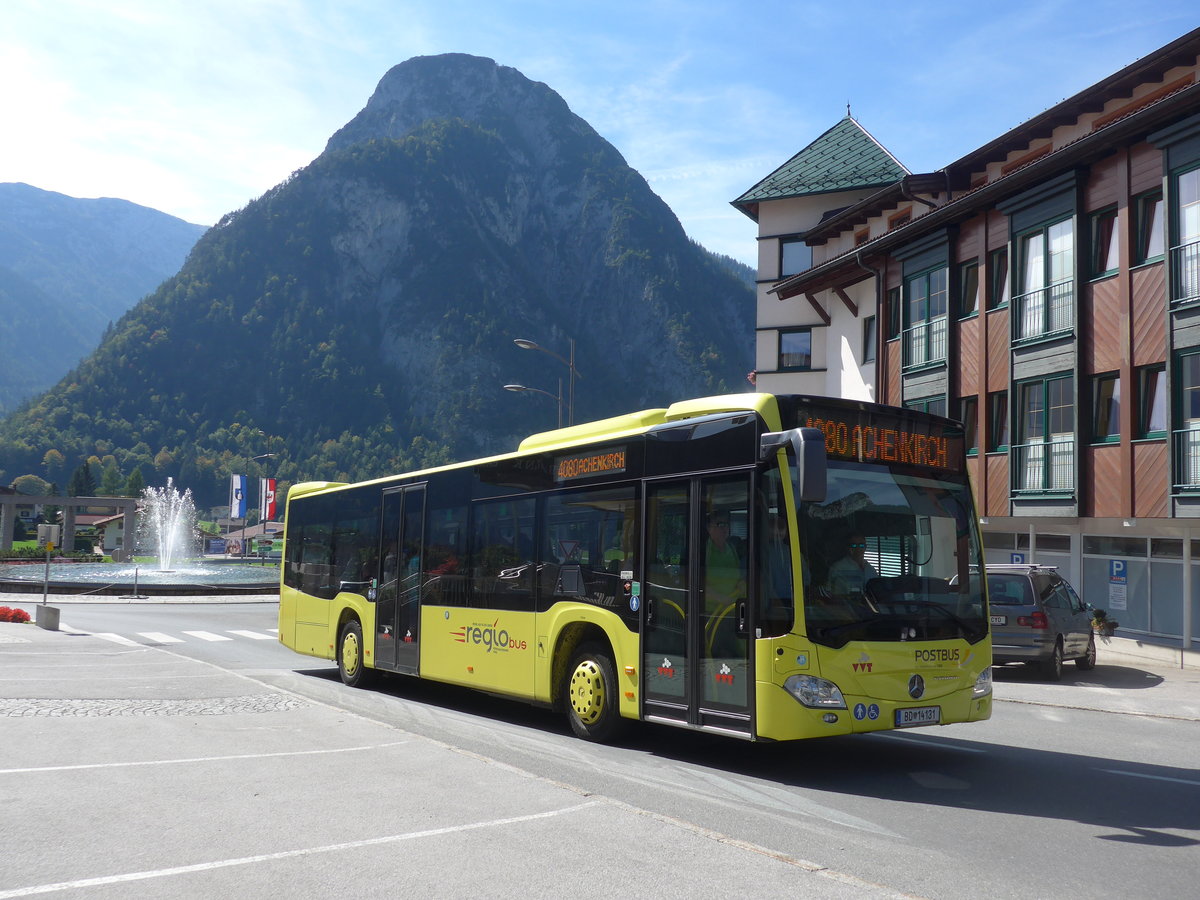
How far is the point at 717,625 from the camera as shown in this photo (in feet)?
28.4

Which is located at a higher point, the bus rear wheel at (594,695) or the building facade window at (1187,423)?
the building facade window at (1187,423)

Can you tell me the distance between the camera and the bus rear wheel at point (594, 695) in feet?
32.6

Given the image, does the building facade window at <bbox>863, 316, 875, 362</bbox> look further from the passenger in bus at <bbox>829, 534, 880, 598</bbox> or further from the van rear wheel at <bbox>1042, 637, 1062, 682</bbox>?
the passenger in bus at <bbox>829, 534, 880, 598</bbox>

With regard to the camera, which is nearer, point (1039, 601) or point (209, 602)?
point (1039, 601)

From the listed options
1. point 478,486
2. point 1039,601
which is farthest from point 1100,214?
point 478,486

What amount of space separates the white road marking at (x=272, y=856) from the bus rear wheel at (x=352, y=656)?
8895 mm

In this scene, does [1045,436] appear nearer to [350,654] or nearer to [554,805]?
[350,654]

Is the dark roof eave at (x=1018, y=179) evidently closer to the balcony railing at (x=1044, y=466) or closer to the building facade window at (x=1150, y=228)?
the building facade window at (x=1150, y=228)

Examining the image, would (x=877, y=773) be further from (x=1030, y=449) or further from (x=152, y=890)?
(x=1030, y=449)

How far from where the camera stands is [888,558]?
8.49m

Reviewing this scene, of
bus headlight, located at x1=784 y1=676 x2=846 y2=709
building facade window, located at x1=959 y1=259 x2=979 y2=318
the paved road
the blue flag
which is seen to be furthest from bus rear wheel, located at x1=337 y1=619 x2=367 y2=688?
the blue flag

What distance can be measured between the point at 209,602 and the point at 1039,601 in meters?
31.6

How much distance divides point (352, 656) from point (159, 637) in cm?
1201

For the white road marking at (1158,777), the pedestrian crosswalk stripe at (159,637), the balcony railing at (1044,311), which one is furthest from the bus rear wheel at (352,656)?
the balcony railing at (1044,311)
